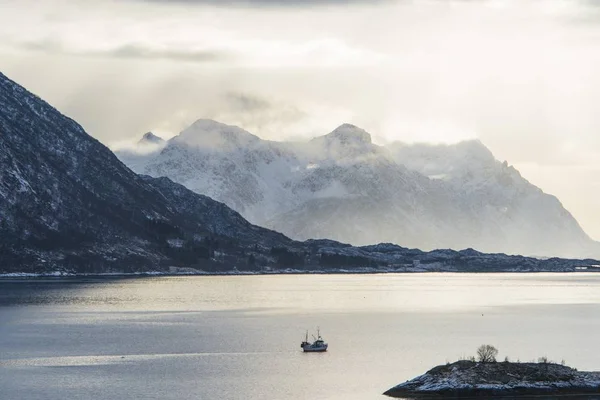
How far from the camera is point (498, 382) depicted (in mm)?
127312

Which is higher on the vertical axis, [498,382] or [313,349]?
[313,349]

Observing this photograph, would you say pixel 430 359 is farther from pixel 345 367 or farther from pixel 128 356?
pixel 128 356

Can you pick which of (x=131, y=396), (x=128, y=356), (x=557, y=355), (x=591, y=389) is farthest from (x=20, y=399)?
(x=557, y=355)

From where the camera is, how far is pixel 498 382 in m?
127

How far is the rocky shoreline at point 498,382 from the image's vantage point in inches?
4968

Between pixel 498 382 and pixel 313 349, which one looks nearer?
pixel 498 382

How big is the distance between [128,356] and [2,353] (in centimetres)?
A: 2131

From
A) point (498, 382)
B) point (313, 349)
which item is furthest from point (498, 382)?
point (313, 349)

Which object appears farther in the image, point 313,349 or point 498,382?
point 313,349

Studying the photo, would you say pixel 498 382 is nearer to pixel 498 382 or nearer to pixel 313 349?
pixel 498 382

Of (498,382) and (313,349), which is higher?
(313,349)

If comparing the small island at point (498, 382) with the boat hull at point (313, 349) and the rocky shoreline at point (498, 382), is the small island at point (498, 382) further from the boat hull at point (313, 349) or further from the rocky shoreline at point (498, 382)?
the boat hull at point (313, 349)

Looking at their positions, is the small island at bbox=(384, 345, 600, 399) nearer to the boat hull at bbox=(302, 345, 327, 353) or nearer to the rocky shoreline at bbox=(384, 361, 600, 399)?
the rocky shoreline at bbox=(384, 361, 600, 399)

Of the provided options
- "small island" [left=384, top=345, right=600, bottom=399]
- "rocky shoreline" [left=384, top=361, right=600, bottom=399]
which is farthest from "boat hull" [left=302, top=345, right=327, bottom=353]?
"rocky shoreline" [left=384, top=361, right=600, bottom=399]
